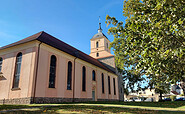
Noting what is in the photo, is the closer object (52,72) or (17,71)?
(17,71)

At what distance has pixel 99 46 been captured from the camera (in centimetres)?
4231

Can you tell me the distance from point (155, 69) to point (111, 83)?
29.9 metres

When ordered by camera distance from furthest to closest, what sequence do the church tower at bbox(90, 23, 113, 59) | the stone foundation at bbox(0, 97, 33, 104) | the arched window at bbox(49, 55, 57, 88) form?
1. the church tower at bbox(90, 23, 113, 59)
2. the arched window at bbox(49, 55, 57, 88)
3. the stone foundation at bbox(0, 97, 33, 104)

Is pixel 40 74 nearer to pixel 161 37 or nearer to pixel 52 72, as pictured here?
pixel 52 72

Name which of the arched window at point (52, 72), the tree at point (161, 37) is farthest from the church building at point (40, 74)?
the tree at point (161, 37)

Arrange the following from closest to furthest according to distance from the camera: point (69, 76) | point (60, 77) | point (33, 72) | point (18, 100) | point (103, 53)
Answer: point (18, 100) → point (33, 72) → point (60, 77) → point (69, 76) → point (103, 53)

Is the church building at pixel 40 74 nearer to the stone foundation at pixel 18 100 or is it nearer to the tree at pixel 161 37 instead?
the stone foundation at pixel 18 100

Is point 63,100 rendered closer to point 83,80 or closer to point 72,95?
point 72,95

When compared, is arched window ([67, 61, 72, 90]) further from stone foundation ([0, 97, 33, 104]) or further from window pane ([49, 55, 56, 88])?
stone foundation ([0, 97, 33, 104])

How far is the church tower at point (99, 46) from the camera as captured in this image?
1628 inches

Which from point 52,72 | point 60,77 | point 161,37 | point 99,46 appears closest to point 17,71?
point 52,72

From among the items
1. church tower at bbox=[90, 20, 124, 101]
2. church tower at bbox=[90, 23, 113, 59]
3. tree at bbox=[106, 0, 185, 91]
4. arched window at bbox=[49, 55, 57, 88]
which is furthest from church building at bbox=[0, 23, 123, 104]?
church tower at bbox=[90, 23, 113, 59]

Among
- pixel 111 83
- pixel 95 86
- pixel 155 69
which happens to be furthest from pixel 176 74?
pixel 111 83

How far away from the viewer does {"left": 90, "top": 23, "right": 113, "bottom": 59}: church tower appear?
4134 centimetres
